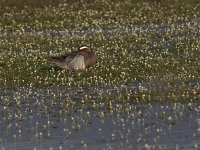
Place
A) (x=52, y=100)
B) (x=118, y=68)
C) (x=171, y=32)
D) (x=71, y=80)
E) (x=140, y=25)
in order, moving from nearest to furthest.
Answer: (x=52, y=100) < (x=71, y=80) < (x=118, y=68) < (x=171, y=32) < (x=140, y=25)

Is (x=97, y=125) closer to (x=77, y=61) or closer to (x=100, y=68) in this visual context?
(x=77, y=61)

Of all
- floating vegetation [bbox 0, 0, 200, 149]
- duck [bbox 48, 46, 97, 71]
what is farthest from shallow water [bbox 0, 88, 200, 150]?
duck [bbox 48, 46, 97, 71]

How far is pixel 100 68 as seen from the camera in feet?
101

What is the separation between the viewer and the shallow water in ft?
64.7

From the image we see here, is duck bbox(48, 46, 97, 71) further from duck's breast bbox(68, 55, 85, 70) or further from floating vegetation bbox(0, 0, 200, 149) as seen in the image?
floating vegetation bbox(0, 0, 200, 149)

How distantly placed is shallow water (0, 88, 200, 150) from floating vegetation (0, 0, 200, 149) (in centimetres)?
3

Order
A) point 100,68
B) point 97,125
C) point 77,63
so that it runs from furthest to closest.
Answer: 1. point 100,68
2. point 77,63
3. point 97,125

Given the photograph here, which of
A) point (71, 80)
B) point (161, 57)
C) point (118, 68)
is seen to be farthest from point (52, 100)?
point (161, 57)

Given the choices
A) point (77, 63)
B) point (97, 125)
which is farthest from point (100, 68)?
point (97, 125)

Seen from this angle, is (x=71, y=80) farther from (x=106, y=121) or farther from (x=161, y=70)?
(x=106, y=121)

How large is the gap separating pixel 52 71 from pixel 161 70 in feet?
13.0

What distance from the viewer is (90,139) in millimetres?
20219

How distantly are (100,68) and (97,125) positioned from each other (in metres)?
9.11

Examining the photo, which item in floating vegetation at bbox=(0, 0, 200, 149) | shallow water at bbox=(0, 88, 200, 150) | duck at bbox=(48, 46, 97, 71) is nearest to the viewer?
shallow water at bbox=(0, 88, 200, 150)
